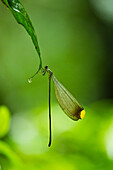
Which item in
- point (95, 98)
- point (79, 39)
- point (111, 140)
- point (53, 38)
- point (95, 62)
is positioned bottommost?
point (95, 98)

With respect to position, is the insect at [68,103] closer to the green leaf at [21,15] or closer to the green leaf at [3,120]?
the green leaf at [21,15]

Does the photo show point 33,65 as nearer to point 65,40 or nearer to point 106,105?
point 65,40

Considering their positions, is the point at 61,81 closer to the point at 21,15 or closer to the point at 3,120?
the point at 3,120

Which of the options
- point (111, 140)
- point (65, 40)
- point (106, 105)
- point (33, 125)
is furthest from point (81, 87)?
point (111, 140)

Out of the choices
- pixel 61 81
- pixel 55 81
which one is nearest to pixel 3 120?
pixel 55 81

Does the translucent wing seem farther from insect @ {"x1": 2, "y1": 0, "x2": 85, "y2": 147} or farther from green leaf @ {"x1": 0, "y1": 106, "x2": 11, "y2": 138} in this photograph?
green leaf @ {"x1": 0, "y1": 106, "x2": 11, "y2": 138}

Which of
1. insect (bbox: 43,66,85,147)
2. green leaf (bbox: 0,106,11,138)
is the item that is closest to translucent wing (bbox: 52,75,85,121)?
insect (bbox: 43,66,85,147)
